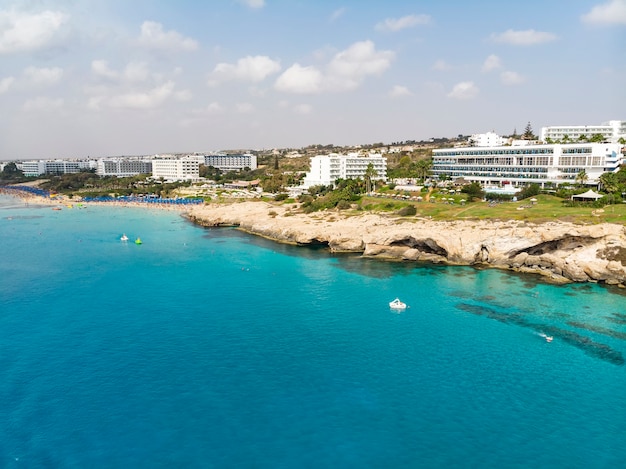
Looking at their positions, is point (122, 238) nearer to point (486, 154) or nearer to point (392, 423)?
point (392, 423)

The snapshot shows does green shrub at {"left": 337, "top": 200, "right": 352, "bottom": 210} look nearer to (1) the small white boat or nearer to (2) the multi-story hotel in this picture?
(2) the multi-story hotel

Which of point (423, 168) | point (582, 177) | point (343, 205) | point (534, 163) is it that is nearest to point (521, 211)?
point (582, 177)

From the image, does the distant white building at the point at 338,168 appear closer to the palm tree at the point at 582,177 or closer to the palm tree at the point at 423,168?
the palm tree at the point at 423,168

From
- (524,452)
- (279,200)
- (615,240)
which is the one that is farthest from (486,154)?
(524,452)

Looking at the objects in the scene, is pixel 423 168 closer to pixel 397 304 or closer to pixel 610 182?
pixel 610 182

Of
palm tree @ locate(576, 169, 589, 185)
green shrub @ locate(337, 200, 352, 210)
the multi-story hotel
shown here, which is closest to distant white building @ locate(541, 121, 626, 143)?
the multi-story hotel
